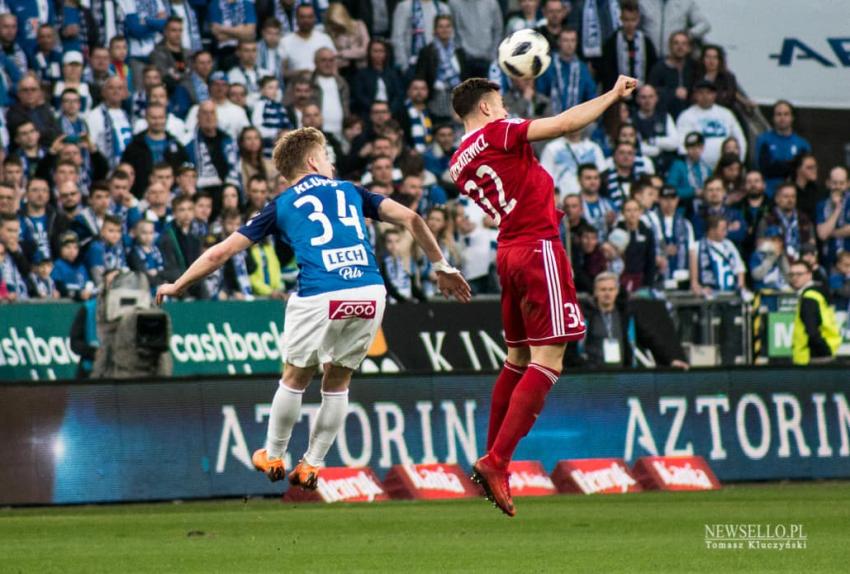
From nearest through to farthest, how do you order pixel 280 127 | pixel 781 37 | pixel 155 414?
pixel 155 414, pixel 280 127, pixel 781 37

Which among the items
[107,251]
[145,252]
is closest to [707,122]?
[145,252]

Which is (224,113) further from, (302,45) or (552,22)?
(552,22)

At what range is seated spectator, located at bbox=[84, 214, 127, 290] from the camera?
1797 centimetres

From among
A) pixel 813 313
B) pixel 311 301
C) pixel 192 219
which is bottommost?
pixel 813 313

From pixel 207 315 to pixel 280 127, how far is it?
13.2 feet

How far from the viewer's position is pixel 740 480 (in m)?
17.4

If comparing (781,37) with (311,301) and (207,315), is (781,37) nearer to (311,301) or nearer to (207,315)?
(207,315)

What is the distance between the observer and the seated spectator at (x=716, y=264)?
20969 mm

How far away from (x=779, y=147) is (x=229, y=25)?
309 inches

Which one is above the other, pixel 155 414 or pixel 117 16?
pixel 117 16

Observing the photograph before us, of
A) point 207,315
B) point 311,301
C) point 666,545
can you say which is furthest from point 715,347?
point 311,301

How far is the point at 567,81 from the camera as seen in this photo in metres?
22.7

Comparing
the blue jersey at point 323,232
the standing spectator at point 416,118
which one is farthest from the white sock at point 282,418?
the standing spectator at point 416,118

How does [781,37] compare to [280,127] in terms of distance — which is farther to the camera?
[781,37]
